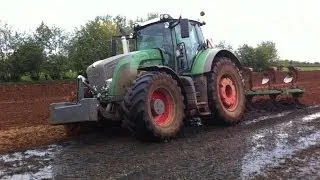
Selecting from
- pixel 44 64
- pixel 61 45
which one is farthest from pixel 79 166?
pixel 61 45

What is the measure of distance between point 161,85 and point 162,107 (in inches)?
16.7

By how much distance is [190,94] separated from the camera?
9.30 metres

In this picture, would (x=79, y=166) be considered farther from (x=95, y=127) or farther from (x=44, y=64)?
(x=44, y=64)

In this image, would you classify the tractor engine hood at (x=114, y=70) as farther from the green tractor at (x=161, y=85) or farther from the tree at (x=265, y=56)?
the tree at (x=265, y=56)

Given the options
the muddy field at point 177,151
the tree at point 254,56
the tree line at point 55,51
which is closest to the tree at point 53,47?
the tree line at point 55,51

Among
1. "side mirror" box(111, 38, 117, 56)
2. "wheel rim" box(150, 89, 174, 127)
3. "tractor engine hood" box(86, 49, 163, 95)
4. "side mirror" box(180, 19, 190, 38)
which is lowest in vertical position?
"wheel rim" box(150, 89, 174, 127)

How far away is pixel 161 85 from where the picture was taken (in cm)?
845

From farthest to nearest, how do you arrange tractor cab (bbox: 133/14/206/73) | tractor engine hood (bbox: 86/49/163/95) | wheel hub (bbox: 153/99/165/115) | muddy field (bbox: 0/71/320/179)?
tractor cab (bbox: 133/14/206/73)
tractor engine hood (bbox: 86/49/163/95)
wheel hub (bbox: 153/99/165/115)
muddy field (bbox: 0/71/320/179)

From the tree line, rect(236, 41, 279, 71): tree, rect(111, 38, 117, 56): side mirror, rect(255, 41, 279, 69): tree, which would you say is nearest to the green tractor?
rect(111, 38, 117, 56): side mirror

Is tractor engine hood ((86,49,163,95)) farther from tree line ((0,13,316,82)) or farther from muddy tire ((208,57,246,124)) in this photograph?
tree line ((0,13,316,82))

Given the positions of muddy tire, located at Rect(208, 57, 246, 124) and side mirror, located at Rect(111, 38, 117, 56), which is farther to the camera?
side mirror, located at Rect(111, 38, 117, 56)

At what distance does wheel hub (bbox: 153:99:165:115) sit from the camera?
8.43 m

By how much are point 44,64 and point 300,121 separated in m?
23.5

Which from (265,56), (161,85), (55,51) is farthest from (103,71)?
(265,56)
